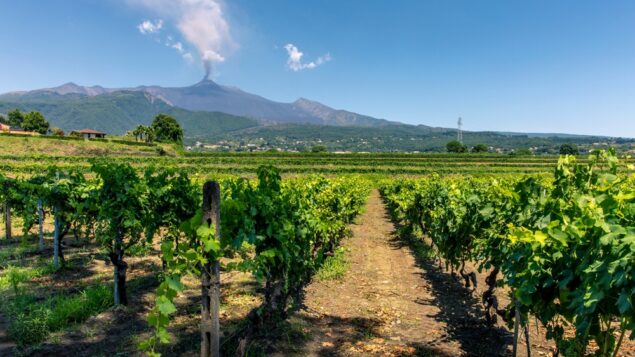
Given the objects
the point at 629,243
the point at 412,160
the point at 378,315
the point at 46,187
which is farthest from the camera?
the point at 412,160

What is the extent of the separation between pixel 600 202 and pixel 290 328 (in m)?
4.36


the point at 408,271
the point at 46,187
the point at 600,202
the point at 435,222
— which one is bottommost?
the point at 408,271

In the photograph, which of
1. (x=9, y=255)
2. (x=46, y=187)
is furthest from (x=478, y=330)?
(x=9, y=255)

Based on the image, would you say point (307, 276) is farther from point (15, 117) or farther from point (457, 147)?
point (15, 117)

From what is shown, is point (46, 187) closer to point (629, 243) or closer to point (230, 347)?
point (230, 347)

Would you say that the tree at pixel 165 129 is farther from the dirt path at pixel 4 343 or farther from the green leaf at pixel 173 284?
the green leaf at pixel 173 284

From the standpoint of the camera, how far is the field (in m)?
2.97

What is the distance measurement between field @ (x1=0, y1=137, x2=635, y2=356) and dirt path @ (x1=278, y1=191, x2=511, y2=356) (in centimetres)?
3

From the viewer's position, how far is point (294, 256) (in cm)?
573

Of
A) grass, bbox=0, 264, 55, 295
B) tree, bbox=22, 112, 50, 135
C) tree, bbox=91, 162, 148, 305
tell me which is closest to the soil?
grass, bbox=0, 264, 55, 295

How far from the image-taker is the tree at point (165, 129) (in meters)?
94.4

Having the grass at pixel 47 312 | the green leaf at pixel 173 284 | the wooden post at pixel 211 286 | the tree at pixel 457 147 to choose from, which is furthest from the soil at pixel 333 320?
the tree at pixel 457 147

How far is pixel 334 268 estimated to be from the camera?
30.8ft

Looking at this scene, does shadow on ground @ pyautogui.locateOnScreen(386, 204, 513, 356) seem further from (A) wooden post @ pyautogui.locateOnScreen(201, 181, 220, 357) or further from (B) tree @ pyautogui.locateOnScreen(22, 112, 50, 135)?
(B) tree @ pyautogui.locateOnScreen(22, 112, 50, 135)
